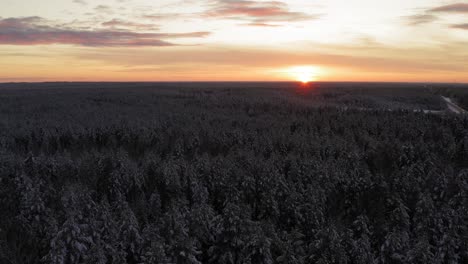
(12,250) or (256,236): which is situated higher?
(256,236)

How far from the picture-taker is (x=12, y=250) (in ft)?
50.5

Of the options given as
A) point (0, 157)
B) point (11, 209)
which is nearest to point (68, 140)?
point (0, 157)

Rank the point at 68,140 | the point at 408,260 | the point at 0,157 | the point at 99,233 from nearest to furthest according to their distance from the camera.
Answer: the point at 408,260
the point at 99,233
the point at 0,157
the point at 68,140

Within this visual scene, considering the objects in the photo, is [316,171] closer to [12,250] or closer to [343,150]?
[343,150]

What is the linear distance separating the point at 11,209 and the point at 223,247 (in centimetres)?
1219

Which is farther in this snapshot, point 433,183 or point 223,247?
point 433,183

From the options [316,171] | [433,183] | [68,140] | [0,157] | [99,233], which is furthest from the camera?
[68,140]

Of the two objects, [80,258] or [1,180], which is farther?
[1,180]

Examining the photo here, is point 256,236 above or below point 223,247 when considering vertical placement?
above

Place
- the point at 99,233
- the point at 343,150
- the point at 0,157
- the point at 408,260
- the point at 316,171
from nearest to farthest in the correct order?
the point at 408,260 < the point at 99,233 < the point at 316,171 < the point at 0,157 < the point at 343,150

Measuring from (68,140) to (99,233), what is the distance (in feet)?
100

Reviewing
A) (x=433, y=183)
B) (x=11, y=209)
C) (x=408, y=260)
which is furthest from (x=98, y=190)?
(x=433, y=183)

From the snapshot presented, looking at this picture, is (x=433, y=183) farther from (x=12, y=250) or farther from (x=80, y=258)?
(x=12, y=250)

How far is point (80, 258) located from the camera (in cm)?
1412
